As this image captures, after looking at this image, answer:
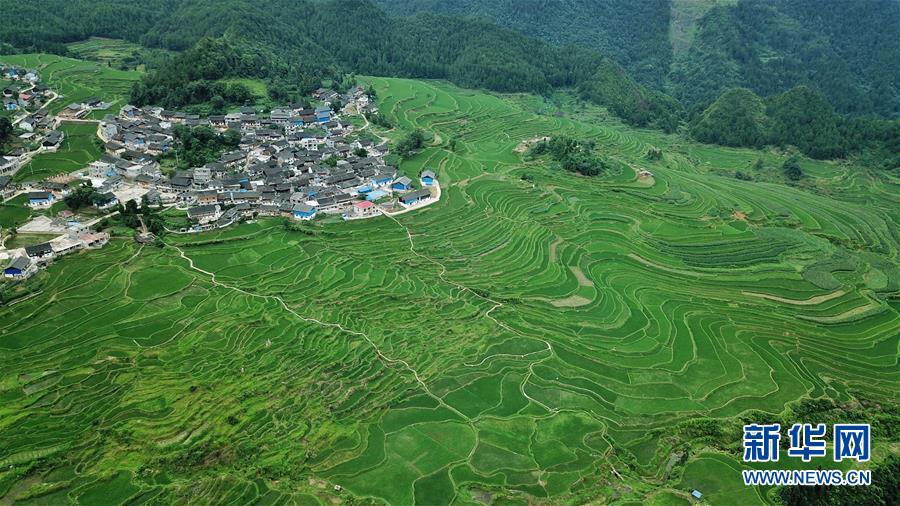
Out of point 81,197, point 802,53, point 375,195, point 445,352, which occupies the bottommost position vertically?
point 445,352

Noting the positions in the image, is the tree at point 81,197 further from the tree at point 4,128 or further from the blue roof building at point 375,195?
the blue roof building at point 375,195

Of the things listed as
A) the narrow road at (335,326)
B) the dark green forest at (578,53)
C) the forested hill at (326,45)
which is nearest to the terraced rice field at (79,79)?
the dark green forest at (578,53)

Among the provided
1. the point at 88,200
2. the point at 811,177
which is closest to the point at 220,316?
the point at 88,200

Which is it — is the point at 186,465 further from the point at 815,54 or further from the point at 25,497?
the point at 815,54

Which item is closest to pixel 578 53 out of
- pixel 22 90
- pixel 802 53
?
pixel 802 53

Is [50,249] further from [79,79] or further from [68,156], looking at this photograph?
[79,79]

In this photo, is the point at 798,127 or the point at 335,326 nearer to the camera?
the point at 335,326
